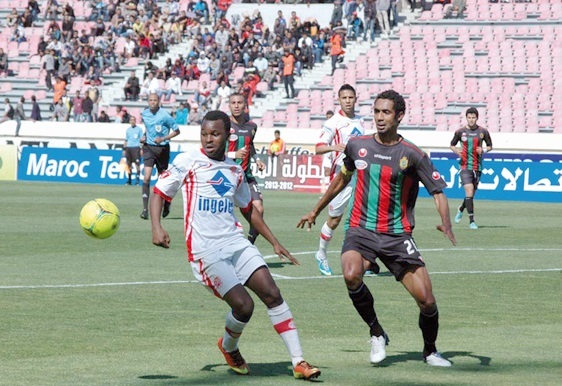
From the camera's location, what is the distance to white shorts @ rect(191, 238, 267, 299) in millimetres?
8109

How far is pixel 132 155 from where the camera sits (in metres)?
40.2

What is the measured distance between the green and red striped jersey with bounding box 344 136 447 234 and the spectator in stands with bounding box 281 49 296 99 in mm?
36532

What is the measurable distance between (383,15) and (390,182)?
128ft

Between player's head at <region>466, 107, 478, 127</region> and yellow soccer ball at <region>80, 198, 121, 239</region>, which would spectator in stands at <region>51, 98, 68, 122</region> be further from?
yellow soccer ball at <region>80, 198, 121, 239</region>

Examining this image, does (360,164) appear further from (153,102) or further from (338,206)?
(153,102)

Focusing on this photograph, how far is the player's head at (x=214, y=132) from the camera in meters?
8.20

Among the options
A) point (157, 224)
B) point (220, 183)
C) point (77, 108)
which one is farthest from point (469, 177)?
point (77, 108)

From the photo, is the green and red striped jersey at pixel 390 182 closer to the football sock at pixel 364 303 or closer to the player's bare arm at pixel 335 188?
the player's bare arm at pixel 335 188

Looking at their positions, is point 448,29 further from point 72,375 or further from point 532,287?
point 72,375

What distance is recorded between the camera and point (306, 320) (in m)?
10.9

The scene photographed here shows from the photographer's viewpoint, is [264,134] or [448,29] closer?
[264,134]

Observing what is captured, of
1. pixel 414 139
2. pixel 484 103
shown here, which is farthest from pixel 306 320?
pixel 484 103

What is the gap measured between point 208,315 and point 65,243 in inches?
304

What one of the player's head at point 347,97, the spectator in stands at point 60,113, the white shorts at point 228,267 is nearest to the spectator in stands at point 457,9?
the spectator in stands at point 60,113
